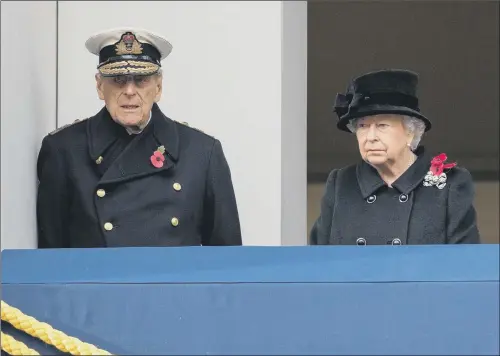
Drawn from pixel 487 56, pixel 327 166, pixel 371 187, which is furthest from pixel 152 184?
pixel 327 166

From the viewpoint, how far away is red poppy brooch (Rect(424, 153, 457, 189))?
3.61m

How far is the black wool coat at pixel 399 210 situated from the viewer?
3.56m

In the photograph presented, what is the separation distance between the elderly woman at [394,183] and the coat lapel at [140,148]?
400mm

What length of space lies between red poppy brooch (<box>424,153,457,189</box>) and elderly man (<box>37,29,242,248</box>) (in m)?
0.49

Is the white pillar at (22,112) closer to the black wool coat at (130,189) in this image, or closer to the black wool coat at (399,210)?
the black wool coat at (130,189)

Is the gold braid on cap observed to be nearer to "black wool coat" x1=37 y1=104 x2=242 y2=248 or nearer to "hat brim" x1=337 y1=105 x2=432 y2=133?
"black wool coat" x1=37 y1=104 x2=242 y2=248

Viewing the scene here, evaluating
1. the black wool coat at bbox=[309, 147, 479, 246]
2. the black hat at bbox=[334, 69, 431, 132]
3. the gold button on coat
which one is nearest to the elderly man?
the gold button on coat

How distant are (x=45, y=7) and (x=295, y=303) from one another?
4.95ft

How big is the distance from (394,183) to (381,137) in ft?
0.40

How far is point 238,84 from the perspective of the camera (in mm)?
4445

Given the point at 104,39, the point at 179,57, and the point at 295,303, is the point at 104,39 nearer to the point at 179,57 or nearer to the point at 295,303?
the point at 179,57

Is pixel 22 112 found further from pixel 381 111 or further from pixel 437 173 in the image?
pixel 437 173

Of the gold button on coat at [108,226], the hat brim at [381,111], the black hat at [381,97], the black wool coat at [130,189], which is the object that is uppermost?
the black hat at [381,97]

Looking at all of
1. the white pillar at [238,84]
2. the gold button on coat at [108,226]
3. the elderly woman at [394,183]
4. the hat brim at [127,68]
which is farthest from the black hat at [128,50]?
the white pillar at [238,84]
